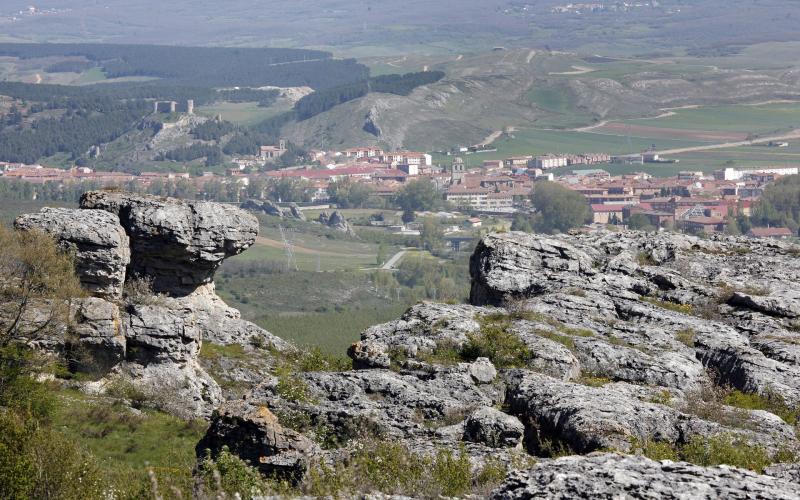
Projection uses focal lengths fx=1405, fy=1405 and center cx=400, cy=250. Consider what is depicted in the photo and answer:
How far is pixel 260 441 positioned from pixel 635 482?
6285 millimetres

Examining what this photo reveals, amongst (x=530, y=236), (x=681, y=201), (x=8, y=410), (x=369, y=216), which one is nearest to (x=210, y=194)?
(x=369, y=216)

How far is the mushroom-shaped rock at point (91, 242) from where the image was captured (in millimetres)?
29438

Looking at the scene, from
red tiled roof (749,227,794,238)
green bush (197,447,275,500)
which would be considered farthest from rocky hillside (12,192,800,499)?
red tiled roof (749,227,794,238)

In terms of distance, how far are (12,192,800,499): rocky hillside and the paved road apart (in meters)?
82.3

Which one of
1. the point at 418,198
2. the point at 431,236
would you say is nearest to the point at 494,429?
the point at 431,236

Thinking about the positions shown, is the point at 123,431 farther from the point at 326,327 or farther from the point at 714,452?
the point at 326,327

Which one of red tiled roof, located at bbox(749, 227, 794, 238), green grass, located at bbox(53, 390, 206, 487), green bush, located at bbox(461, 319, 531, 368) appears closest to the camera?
green grass, located at bbox(53, 390, 206, 487)

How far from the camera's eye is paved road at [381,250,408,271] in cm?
11847

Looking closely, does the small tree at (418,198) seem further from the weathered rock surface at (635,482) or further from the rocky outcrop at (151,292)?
the weathered rock surface at (635,482)

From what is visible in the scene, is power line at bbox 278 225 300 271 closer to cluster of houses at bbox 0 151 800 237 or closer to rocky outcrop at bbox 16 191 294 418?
cluster of houses at bbox 0 151 800 237

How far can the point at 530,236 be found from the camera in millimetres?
32812

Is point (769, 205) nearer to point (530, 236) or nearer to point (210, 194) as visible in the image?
point (210, 194)

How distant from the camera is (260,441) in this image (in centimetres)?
1831

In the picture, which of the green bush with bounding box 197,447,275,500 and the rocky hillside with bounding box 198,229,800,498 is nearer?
the green bush with bounding box 197,447,275,500
